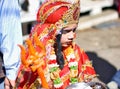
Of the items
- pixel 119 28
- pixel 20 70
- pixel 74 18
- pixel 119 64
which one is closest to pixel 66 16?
pixel 74 18

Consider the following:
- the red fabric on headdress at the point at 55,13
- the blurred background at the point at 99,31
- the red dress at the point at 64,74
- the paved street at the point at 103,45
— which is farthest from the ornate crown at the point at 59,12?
the paved street at the point at 103,45

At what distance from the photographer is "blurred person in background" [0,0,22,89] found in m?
3.04

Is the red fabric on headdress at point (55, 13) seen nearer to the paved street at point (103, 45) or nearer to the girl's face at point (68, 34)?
the girl's face at point (68, 34)

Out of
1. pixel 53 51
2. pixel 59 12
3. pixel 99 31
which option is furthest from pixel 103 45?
pixel 59 12

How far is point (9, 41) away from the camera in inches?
121

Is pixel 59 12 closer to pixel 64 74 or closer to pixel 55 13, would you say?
pixel 55 13

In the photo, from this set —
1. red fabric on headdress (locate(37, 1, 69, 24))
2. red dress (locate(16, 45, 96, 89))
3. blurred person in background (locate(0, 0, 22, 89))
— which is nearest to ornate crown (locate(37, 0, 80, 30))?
red fabric on headdress (locate(37, 1, 69, 24))

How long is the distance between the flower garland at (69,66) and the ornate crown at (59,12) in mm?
259

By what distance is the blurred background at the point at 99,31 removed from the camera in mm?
5656

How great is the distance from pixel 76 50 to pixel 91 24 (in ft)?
13.0

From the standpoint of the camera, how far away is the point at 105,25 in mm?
7453

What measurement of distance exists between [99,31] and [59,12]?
13.2ft

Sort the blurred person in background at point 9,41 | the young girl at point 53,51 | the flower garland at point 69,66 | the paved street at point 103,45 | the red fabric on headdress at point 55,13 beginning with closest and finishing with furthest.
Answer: the young girl at point 53,51, the blurred person in background at point 9,41, the red fabric on headdress at point 55,13, the flower garland at point 69,66, the paved street at point 103,45

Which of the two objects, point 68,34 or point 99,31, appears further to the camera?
point 99,31
